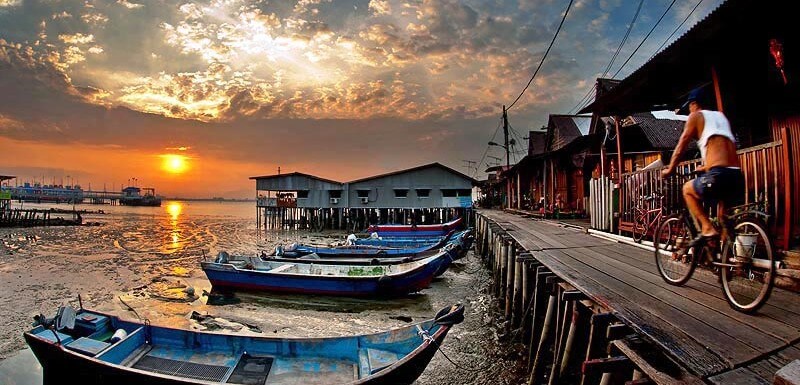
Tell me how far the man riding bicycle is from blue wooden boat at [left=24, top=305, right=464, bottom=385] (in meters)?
2.92

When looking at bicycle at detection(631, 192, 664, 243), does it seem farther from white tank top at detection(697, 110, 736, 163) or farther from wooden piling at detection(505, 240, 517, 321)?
white tank top at detection(697, 110, 736, 163)

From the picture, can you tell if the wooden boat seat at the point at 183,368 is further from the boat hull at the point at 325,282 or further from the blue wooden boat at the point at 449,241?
the blue wooden boat at the point at 449,241

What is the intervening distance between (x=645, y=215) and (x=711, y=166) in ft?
13.1

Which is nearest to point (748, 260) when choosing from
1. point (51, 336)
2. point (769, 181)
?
point (769, 181)

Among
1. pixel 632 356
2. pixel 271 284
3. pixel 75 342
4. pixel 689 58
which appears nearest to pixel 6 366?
pixel 75 342

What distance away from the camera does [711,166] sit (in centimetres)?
342

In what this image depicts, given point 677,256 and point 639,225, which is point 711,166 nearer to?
point 677,256

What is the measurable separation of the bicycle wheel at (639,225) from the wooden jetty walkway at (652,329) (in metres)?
1.24

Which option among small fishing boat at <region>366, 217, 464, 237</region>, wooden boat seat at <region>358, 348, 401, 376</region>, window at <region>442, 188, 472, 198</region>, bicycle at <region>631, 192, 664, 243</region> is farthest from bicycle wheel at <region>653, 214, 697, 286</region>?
window at <region>442, 188, 472, 198</region>

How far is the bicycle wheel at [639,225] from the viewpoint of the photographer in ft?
23.2

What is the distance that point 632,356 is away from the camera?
260cm

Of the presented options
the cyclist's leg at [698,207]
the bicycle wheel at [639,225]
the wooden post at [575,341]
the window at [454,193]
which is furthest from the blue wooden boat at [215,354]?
A: the window at [454,193]

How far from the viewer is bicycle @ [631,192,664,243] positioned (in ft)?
21.1

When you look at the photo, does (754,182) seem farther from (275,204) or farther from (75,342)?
(275,204)
